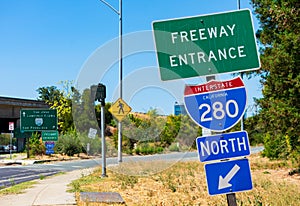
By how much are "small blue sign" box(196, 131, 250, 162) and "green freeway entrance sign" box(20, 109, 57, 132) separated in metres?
27.9

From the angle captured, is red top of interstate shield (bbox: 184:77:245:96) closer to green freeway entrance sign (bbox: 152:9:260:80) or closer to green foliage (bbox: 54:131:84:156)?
green freeway entrance sign (bbox: 152:9:260:80)

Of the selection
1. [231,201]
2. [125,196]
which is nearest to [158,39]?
[231,201]

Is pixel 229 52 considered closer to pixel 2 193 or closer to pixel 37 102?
pixel 2 193

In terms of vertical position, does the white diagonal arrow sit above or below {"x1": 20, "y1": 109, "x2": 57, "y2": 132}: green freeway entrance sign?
below

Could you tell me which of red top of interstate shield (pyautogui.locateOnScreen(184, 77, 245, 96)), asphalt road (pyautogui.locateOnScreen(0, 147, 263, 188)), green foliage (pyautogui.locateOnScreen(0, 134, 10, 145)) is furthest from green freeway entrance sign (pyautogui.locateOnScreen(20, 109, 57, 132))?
green foliage (pyautogui.locateOnScreen(0, 134, 10, 145))

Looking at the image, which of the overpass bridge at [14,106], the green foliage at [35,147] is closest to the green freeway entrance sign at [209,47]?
the green foliage at [35,147]

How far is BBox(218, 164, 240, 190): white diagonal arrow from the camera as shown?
12.9ft

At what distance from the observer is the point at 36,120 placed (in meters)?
30.7

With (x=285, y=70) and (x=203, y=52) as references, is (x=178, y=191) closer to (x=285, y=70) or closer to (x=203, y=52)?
(x=285, y=70)

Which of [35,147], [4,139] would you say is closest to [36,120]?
[35,147]

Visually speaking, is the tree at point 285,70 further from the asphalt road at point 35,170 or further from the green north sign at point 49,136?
the green north sign at point 49,136

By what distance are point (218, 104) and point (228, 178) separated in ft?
2.39

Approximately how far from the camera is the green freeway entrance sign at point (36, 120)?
3047cm

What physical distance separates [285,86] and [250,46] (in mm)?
9070
